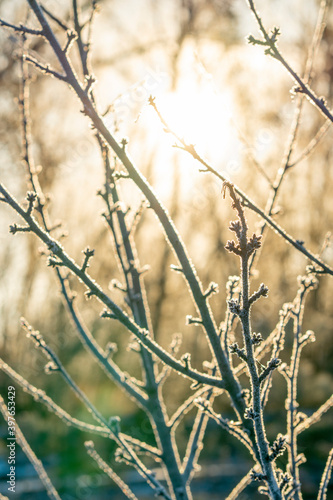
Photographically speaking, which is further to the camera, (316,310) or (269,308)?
(316,310)

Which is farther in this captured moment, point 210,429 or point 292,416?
point 210,429

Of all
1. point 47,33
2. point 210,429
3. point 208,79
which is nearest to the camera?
point 47,33

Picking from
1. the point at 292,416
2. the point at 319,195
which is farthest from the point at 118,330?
the point at 292,416

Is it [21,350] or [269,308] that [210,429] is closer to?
[269,308]

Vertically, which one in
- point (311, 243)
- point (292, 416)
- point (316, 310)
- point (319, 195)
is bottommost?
point (292, 416)

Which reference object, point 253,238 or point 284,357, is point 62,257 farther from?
point 284,357

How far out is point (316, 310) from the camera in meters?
14.9

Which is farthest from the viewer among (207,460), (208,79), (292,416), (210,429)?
(210,429)

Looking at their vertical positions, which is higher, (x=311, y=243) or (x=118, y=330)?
(x=311, y=243)

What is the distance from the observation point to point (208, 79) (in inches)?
76.5

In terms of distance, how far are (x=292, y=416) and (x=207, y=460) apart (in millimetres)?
7671

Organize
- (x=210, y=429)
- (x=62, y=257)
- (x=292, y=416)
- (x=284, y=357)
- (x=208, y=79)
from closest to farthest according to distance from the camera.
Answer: (x=62, y=257)
(x=292, y=416)
(x=208, y=79)
(x=210, y=429)
(x=284, y=357)

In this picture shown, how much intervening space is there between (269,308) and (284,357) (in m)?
1.29

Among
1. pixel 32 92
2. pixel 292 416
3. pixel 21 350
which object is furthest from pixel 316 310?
pixel 292 416
